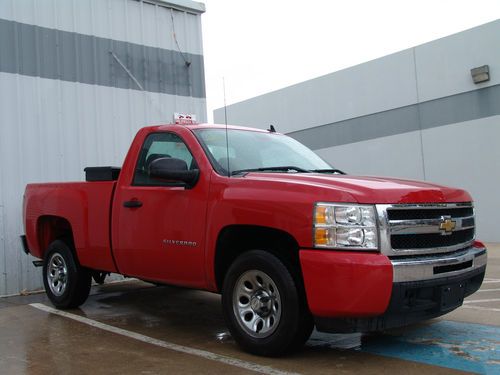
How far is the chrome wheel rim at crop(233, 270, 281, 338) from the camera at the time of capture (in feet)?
14.6

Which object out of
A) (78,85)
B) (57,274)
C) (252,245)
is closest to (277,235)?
(252,245)

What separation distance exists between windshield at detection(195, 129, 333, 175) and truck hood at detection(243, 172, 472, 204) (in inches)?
17.2

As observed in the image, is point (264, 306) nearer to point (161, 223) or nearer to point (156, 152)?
point (161, 223)

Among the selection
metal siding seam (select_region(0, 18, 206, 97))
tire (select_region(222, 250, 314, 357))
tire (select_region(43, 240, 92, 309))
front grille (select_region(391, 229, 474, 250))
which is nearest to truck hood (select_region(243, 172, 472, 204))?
front grille (select_region(391, 229, 474, 250))

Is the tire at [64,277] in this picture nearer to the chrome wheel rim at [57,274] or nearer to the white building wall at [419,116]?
the chrome wheel rim at [57,274]

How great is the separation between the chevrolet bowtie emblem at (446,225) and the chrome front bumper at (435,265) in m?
0.19

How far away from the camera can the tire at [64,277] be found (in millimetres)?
6689

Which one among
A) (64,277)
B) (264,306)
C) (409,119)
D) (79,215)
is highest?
(409,119)

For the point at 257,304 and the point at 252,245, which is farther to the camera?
the point at 252,245

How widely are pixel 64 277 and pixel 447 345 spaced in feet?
15.2

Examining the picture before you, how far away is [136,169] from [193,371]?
246 centimetres

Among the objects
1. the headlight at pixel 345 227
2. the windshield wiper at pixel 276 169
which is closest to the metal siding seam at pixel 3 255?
the windshield wiper at pixel 276 169

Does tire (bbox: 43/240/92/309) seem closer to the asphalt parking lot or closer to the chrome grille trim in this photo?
the asphalt parking lot

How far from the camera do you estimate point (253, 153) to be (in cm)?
552
